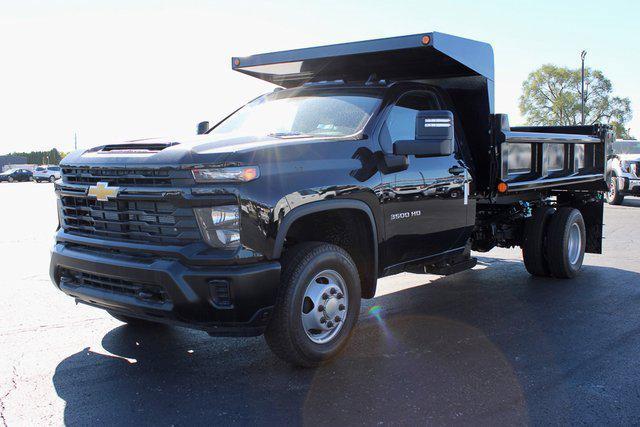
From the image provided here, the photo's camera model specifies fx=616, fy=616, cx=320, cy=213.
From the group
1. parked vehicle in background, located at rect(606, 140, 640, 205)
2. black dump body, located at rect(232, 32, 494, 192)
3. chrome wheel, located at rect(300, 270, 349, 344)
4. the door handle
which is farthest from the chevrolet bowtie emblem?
parked vehicle in background, located at rect(606, 140, 640, 205)

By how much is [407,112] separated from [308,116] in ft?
2.80

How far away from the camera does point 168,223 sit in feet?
12.7

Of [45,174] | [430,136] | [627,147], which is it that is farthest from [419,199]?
[45,174]

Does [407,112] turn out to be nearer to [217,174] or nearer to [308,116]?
[308,116]

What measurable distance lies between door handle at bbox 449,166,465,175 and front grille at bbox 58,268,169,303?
2.86m

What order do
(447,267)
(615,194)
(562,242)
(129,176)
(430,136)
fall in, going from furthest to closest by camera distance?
1. (615,194)
2. (562,242)
3. (447,267)
4. (430,136)
5. (129,176)

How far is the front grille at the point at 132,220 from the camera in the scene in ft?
12.5

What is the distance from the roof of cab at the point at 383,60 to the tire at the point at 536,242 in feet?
7.11

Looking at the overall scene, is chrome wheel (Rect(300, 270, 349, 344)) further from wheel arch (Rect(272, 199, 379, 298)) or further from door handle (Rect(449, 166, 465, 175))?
door handle (Rect(449, 166, 465, 175))

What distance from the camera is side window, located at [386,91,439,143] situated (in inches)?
197

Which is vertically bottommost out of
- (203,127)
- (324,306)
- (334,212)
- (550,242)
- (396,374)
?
(396,374)

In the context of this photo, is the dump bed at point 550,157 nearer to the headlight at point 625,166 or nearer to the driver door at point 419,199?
the driver door at point 419,199

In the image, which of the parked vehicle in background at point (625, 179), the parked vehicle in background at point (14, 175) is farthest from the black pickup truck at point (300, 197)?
the parked vehicle in background at point (14, 175)

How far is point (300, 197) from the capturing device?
4.03 meters
